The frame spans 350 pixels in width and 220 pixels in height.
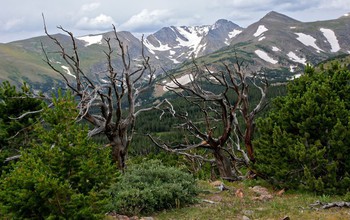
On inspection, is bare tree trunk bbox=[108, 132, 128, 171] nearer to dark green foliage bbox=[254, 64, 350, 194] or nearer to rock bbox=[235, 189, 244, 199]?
rock bbox=[235, 189, 244, 199]

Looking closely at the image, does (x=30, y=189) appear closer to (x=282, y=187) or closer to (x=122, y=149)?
(x=122, y=149)

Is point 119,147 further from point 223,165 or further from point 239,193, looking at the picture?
point 223,165

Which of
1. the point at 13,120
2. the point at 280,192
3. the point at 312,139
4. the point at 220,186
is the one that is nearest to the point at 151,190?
the point at 220,186

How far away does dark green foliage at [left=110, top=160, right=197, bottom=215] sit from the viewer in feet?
41.4

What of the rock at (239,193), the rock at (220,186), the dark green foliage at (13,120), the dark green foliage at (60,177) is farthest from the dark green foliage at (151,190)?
the dark green foliage at (13,120)

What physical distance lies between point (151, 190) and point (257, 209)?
3.73 m

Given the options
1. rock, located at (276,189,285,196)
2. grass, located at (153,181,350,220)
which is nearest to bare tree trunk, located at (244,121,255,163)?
rock, located at (276,189,285,196)

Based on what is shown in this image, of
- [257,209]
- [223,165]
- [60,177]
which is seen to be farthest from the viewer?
[223,165]

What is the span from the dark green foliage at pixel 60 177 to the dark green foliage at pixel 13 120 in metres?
6.30

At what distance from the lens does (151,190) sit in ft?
42.5

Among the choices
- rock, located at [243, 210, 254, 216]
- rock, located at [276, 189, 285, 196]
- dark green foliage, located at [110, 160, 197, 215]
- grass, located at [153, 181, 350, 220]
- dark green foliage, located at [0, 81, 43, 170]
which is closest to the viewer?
grass, located at [153, 181, 350, 220]

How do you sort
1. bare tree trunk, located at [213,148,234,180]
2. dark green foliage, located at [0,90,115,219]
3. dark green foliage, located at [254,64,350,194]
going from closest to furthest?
dark green foliage, located at [0,90,115,219], dark green foliage, located at [254,64,350,194], bare tree trunk, located at [213,148,234,180]

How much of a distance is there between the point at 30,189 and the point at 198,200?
6.64 metres

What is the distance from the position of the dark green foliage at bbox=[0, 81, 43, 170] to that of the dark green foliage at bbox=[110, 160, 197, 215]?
215 inches
